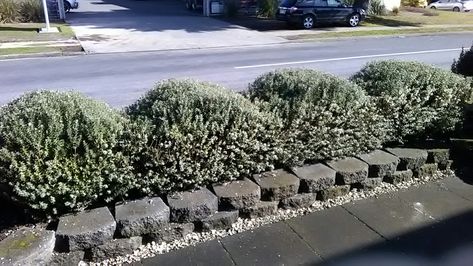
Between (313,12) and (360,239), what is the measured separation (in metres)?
18.2

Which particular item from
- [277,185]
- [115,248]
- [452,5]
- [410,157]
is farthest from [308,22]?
[452,5]

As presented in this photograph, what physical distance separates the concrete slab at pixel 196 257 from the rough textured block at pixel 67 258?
375 mm

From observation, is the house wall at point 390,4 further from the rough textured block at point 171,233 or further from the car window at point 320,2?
the rough textured block at point 171,233

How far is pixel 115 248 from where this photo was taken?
2.92m

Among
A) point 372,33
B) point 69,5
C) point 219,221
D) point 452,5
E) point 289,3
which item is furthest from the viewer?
point 452,5

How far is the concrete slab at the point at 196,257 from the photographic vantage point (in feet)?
9.68

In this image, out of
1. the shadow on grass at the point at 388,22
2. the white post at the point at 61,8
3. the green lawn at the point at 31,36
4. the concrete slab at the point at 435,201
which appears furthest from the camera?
the shadow on grass at the point at 388,22

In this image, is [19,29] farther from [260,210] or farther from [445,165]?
[445,165]

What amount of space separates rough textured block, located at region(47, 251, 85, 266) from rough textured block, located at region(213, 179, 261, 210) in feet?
3.55

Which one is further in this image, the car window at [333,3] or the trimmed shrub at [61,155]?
the car window at [333,3]

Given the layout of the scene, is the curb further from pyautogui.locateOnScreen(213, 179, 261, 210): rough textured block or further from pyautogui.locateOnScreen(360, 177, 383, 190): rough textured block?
pyautogui.locateOnScreen(360, 177, 383, 190): rough textured block

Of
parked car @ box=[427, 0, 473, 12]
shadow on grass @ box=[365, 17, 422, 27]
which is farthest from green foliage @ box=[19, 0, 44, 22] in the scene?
parked car @ box=[427, 0, 473, 12]

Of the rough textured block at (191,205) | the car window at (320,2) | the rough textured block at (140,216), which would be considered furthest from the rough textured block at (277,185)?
the car window at (320,2)

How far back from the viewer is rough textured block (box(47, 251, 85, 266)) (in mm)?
2757
